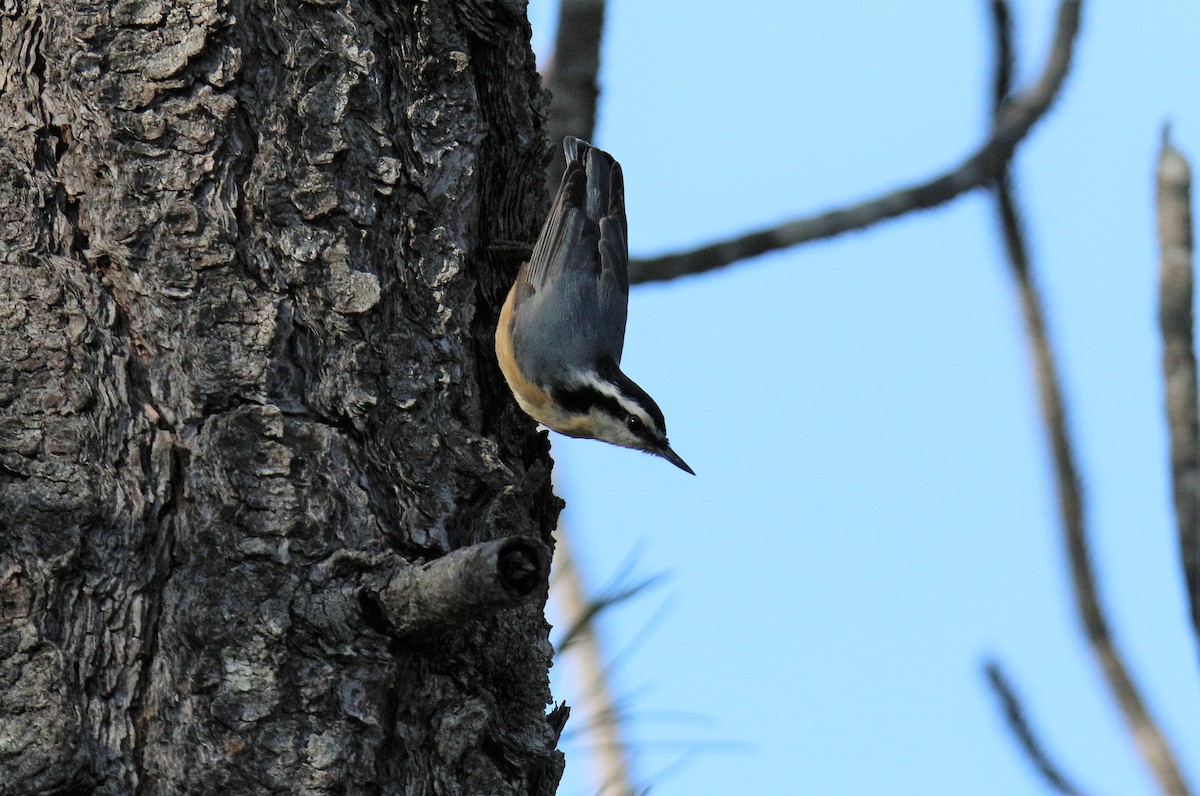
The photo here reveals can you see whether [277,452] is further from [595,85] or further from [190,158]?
[595,85]

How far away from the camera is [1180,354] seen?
273 cm

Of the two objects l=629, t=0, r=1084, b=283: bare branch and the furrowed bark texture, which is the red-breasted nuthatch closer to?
l=629, t=0, r=1084, b=283: bare branch

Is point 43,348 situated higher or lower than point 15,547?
higher

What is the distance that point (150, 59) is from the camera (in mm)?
1875

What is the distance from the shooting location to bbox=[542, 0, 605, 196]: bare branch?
121 inches

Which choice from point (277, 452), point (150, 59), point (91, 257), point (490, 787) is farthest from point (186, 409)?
point (490, 787)

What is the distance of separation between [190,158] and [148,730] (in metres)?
0.79

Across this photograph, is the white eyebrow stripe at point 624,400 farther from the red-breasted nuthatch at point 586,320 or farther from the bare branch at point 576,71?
the bare branch at point 576,71

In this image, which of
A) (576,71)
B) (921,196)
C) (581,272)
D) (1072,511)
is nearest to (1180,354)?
(1072,511)

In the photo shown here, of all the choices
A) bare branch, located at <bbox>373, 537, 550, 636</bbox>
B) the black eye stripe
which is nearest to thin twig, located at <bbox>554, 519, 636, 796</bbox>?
the black eye stripe

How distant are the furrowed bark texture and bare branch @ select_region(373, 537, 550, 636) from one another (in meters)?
0.07

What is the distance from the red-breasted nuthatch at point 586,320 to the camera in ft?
8.70

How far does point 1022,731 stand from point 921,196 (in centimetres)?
128

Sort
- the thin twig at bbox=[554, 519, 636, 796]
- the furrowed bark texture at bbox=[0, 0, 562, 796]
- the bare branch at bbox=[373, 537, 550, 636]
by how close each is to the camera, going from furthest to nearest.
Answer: the thin twig at bbox=[554, 519, 636, 796] < the furrowed bark texture at bbox=[0, 0, 562, 796] < the bare branch at bbox=[373, 537, 550, 636]
